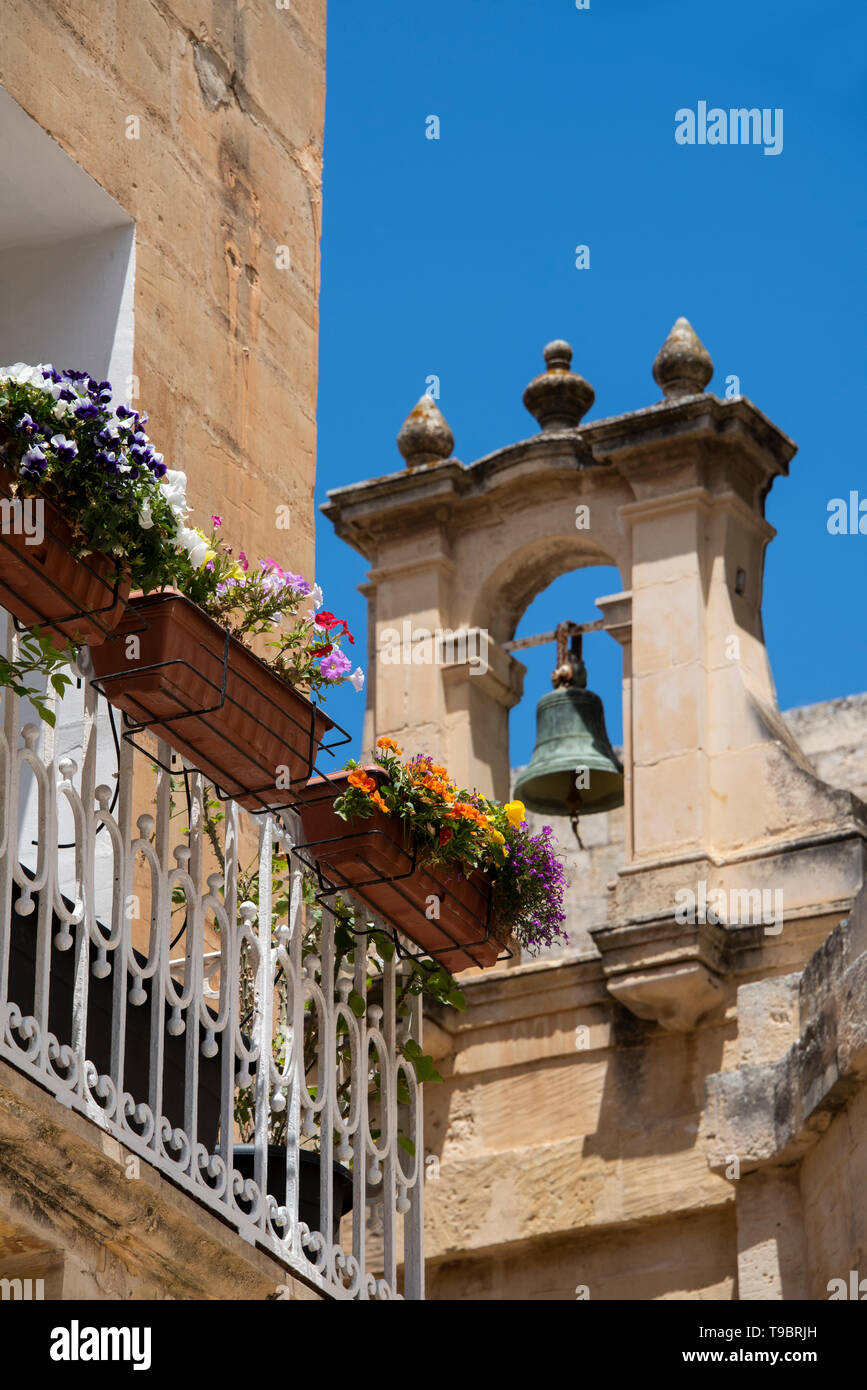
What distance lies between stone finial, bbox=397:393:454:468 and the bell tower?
0.01 metres

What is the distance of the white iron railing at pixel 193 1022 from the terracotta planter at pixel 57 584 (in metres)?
0.17

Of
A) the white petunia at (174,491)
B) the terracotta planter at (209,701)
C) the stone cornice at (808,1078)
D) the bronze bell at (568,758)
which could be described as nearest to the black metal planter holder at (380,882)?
the terracotta planter at (209,701)

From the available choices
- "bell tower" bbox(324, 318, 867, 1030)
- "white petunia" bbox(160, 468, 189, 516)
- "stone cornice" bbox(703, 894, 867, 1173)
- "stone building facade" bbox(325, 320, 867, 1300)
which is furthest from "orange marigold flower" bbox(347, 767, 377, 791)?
"bell tower" bbox(324, 318, 867, 1030)

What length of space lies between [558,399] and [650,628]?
129cm

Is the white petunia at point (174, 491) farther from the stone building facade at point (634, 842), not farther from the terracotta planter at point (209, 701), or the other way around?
the stone building facade at point (634, 842)

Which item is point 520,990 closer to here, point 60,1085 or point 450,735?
point 450,735

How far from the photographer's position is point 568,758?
11.3 m

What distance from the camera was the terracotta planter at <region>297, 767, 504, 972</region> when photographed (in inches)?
217

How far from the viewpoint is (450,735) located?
12.3 m

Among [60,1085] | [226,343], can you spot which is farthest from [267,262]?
[60,1085]

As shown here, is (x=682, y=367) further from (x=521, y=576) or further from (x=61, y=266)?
(x=61, y=266)

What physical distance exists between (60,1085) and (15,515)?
3.29ft

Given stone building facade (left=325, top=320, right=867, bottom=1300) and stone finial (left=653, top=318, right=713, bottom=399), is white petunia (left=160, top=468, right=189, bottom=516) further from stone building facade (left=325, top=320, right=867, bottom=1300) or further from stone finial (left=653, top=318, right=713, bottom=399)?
stone finial (left=653, top=318, right=713, bottom=399)

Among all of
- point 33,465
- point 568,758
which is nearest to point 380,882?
point 33,465
